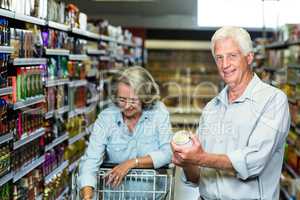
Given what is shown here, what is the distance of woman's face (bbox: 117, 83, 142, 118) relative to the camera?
281 centimetres

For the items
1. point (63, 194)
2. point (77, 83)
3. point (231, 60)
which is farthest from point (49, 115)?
Answer: point (231, 60)

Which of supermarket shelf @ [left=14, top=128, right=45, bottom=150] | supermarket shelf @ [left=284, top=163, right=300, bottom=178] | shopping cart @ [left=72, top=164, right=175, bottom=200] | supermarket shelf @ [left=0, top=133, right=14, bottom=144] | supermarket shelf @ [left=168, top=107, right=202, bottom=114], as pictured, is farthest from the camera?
supermarket shelf @ [left=284, top=163, right=300, bottom=178]

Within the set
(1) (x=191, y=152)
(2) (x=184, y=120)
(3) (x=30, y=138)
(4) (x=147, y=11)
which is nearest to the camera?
(1) (x=191, y=152)

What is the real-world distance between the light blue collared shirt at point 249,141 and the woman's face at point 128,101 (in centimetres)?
55

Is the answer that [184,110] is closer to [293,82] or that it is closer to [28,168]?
[293,82]

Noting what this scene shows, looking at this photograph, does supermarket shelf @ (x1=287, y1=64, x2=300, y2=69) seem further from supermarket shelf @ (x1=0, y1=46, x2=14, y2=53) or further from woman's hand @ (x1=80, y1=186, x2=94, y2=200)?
woman's hand @ (x1=80, y1=186, x2=94, y2=200)

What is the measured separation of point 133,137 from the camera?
2.94m

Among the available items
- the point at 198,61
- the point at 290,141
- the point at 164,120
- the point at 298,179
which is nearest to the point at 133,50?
the point at 198,61

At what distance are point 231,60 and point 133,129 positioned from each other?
89 cm

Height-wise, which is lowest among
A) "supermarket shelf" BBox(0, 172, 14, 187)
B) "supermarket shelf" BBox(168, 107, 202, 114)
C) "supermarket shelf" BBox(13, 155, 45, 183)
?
"supermarket shelf" BBox(13, 155, 45, 183)

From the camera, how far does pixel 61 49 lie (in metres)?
4.97

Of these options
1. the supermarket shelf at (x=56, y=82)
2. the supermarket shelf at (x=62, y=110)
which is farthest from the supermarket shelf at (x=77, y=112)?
the supermarket shelf at (x=56, y=82)

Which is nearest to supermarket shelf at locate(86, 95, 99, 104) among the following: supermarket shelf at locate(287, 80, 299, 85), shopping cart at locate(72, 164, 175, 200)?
supermarket shelf at locate(287, 80, 299, 85)

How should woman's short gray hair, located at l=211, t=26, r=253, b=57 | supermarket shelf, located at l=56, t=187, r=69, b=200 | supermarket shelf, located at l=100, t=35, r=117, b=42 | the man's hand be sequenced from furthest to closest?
supermarket shelf, located at l=100, t=35, r=117, b=42
supermarket shelf, located at l=56, t=187, r=69, b=200
woman's short gray hair, located at l=211, t=26, r=253, b=57
the man's hand
